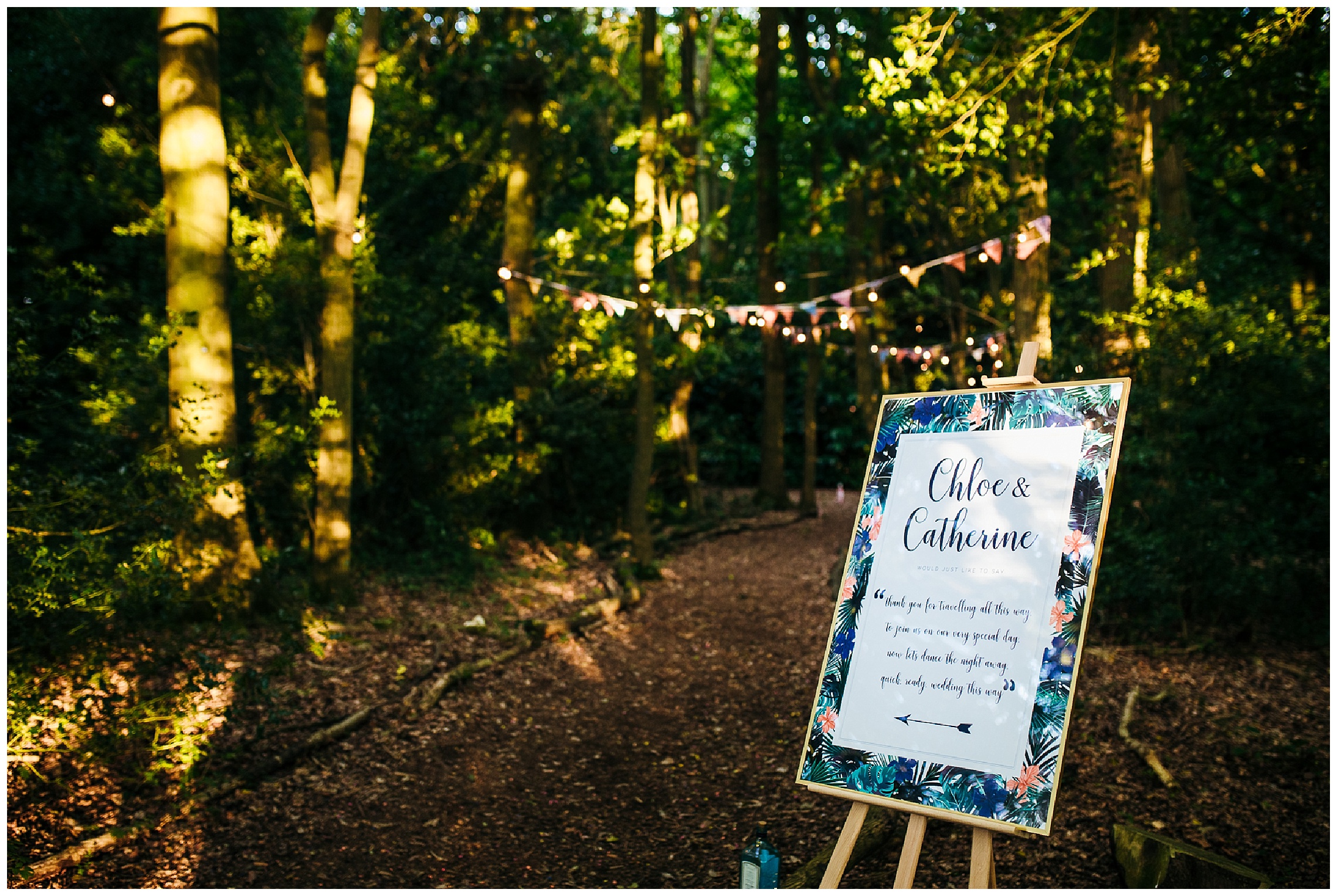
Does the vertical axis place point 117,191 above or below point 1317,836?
above

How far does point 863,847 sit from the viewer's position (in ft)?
12.3

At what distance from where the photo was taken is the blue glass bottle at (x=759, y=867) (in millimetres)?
3299

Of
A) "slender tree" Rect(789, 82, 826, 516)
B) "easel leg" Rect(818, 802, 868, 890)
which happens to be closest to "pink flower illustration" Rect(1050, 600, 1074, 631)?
"easel leg" Rect(818, 802, 868, 890)

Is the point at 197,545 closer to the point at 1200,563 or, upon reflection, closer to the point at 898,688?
the point at 898,688

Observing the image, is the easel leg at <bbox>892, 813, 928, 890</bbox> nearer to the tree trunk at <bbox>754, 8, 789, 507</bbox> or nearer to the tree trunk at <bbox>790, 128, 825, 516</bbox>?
the tree trunk at <bbox>754, 8, 789, 507</bbox>

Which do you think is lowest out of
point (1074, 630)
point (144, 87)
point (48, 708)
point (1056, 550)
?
point (48, 708)

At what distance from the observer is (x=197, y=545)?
5.91 m

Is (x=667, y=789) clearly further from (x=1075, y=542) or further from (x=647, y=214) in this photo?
(x=647, y=214)

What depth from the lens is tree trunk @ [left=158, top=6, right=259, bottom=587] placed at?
5961 mm

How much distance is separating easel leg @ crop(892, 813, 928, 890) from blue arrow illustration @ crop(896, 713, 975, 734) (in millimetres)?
284

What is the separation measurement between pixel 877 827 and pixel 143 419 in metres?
5.18

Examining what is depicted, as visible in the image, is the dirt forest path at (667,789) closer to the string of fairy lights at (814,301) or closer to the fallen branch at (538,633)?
the fallen branch at (538,633)

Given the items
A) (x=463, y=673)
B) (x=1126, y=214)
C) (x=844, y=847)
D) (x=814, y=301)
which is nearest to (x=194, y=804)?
(x=463, y=673)

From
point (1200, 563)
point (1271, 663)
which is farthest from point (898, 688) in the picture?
point (1271, 663)
